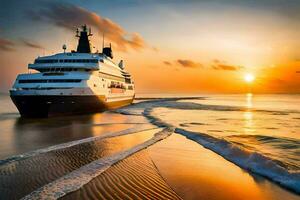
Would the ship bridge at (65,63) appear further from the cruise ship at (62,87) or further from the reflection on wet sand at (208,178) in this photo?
the reflection on wet sand at (208,178)

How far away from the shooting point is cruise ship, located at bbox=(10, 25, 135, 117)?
3039 cm

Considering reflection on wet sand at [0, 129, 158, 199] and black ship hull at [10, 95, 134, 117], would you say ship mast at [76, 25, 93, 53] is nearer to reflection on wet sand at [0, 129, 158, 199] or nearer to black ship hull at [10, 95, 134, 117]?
black ship hull at [10, 95, 134, 117]

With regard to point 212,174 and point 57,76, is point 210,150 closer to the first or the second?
point 212,174

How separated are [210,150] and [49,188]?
28.7ft

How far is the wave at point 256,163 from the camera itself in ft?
27.0

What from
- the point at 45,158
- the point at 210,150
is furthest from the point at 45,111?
the point at 210,150

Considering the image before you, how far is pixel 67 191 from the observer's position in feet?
23.4

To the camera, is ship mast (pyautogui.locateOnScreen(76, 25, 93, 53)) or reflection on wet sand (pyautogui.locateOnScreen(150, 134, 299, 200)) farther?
ship mast (pyautogui.locateOnScreen(76, 25, 93, 53))

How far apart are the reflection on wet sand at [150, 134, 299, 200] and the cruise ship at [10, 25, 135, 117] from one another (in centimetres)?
2108

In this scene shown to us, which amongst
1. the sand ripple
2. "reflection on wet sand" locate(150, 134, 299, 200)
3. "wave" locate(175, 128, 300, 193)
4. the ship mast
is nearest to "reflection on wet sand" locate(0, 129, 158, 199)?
the sand ripple

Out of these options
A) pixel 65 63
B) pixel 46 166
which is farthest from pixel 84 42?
pixel 46 166

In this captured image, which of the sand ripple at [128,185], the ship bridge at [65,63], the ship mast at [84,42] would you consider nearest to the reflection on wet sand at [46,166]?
the sand ripple at [128,185]

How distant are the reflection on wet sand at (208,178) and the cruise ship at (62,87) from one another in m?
21.1

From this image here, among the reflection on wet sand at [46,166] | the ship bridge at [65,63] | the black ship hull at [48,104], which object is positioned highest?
the ship bridge at [65,63]
